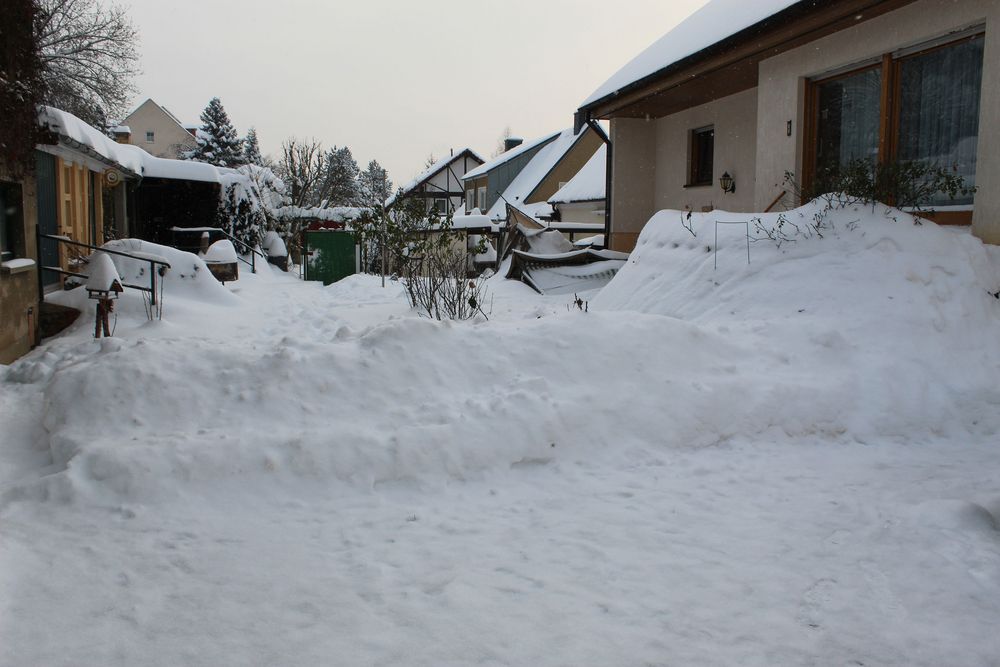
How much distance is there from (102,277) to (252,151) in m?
46.2

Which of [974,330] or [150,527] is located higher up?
[974,330]

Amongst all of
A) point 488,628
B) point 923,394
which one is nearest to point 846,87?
point 923,394

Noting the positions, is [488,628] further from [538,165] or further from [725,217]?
[538,165]

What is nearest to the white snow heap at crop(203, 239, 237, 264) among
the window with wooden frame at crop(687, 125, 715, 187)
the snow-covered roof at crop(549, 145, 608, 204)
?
the window with wooden frame at crop(687, 125, 715, 187)

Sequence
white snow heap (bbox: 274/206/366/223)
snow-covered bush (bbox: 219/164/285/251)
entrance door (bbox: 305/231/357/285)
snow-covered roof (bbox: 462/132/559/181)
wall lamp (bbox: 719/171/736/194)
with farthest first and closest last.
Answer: snow-covered roof (bbox: 462/132/559/181) < white snow heap (bbox: 274/206/366/223) < snow-covered bush (bbox: 219/164/285/251) < entrance door (bbox: 305/231/357/285) < wall lamp (bbox: 719/171/736/194)

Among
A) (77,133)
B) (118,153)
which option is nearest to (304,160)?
(118,153)

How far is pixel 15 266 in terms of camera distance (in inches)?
297

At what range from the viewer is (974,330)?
586 centimetres

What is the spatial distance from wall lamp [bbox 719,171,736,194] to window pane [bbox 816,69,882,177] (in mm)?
2759

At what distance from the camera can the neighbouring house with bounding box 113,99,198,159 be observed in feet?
164

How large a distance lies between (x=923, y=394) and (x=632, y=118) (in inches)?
402

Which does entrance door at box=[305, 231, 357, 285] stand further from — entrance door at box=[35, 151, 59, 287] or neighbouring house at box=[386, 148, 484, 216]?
neighbouring house at box=[386, 148, 484, 216]

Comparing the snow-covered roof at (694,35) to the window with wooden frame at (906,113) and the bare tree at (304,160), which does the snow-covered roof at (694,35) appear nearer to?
the window with wooden frame at (906,113)

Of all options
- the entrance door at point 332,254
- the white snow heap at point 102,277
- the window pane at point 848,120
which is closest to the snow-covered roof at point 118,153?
the white snow heap at point 102,277
